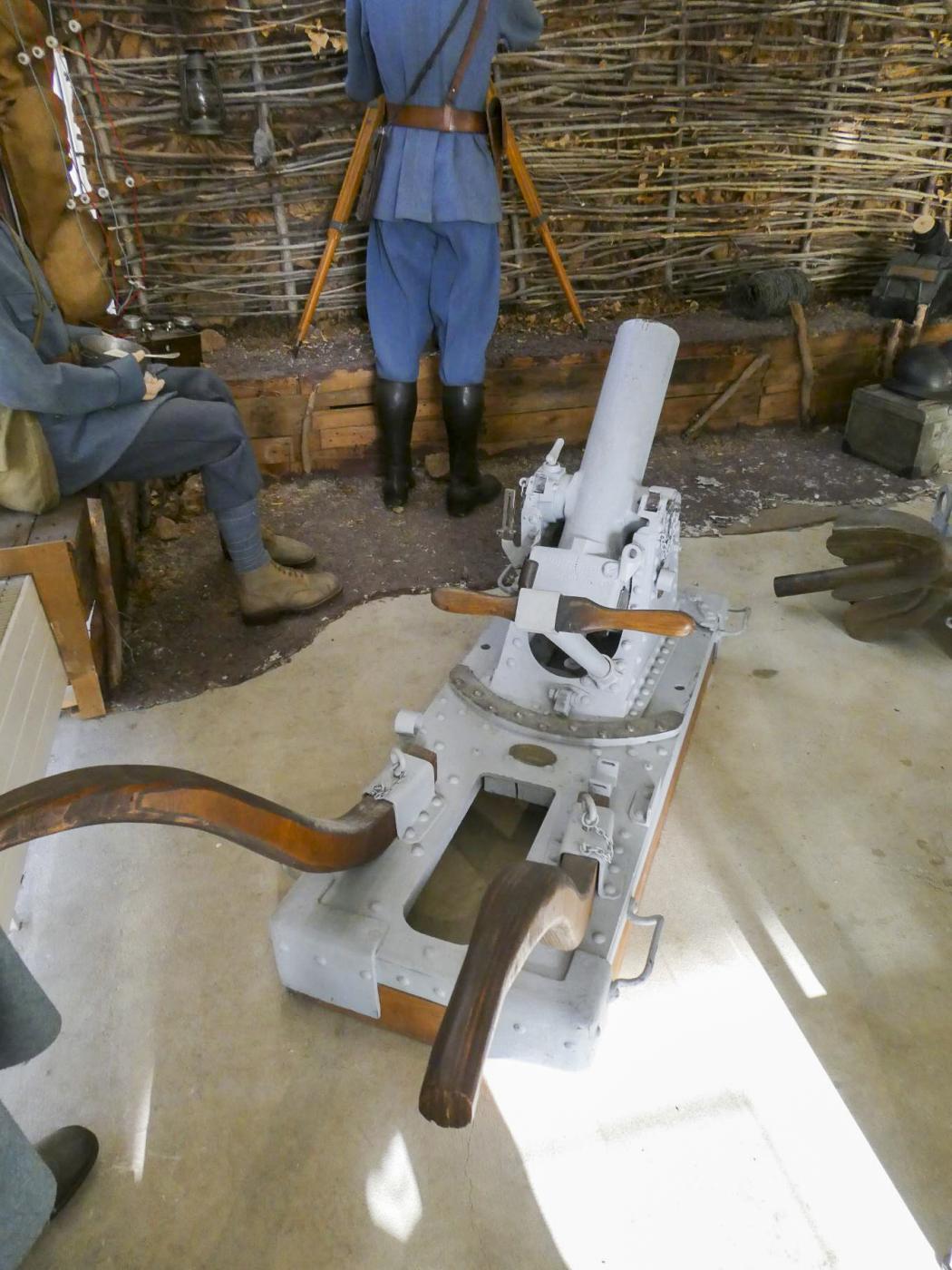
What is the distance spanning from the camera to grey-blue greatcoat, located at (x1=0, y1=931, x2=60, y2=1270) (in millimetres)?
875

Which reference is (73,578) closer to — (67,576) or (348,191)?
(67,576)

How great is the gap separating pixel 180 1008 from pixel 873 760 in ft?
5.24

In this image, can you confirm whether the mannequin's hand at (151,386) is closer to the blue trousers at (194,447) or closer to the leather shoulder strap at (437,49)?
the blue trousers at (194,447)

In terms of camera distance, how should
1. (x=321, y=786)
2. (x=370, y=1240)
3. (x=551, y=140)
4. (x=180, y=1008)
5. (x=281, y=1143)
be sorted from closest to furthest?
(x=370, y=1240), (x=281, y=1143), (x=180, y=1008), (x=321, y=786), (x=551, y=140)

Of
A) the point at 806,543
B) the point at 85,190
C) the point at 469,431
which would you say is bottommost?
the point at 806,543

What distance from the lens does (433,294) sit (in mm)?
3004

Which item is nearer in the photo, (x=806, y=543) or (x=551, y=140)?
(x=806, y=543)

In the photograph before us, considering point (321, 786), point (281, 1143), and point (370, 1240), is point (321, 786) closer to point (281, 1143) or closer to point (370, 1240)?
point (281, 1143)

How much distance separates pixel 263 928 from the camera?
1627mm

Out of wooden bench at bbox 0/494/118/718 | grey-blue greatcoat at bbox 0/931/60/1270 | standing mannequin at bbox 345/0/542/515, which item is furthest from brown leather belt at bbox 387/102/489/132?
grey-blue greatcoat at bbox 0/931/60/1270

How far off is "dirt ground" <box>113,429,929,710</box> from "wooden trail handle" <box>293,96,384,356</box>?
70cm

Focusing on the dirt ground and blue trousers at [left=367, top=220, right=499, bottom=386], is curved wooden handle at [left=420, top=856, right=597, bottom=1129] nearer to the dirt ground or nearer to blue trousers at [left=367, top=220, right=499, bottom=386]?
the dirt ground

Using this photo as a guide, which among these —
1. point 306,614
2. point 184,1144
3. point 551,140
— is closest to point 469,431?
point 306,614

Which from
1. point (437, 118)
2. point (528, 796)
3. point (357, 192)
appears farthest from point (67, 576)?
point (357, 192)
